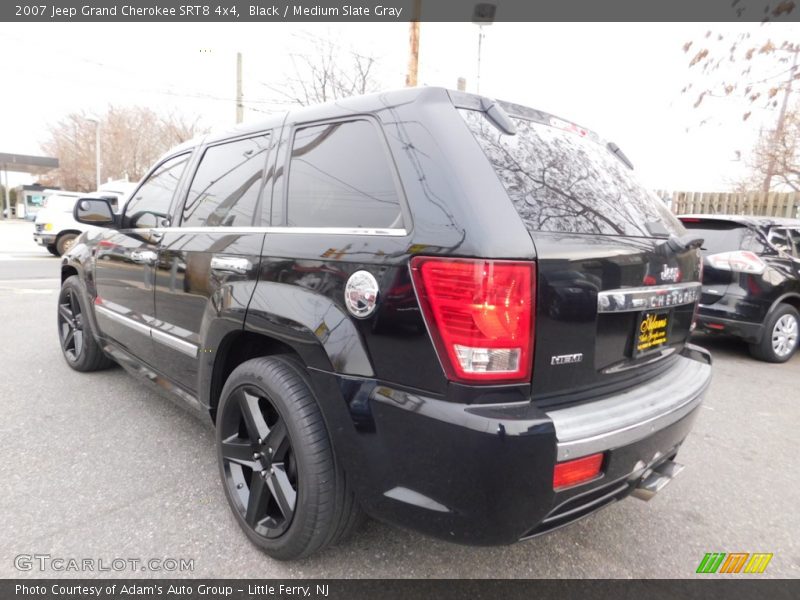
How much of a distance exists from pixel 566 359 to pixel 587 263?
0.34 m

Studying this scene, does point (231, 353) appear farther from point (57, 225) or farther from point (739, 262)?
point (57, 225)

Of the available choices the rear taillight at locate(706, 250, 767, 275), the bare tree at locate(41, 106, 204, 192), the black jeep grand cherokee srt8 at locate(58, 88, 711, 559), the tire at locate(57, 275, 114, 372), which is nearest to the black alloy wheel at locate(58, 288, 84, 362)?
the tire at locate(57, 275, 114, 372)

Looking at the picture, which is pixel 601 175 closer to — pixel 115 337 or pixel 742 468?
pixel 742 468

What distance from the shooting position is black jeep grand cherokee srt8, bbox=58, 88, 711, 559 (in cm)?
149

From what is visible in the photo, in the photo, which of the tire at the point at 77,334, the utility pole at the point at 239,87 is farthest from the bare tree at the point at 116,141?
the tire at the point at 77,334

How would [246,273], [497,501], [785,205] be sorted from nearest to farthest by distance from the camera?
[497,501] → [246,273] → [785,205]

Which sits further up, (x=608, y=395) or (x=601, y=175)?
(x=601, y=175)

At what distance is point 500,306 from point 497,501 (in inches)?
23.1

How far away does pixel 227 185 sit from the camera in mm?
2559

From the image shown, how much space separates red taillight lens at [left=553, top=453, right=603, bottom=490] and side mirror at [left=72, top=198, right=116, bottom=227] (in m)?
3.32

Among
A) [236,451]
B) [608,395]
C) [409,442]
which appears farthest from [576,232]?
[236,451]

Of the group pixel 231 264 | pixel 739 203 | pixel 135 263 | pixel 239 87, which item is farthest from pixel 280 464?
pixel 239 87

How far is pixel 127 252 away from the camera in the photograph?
3.23 metres

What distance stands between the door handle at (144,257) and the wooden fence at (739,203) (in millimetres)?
12507
